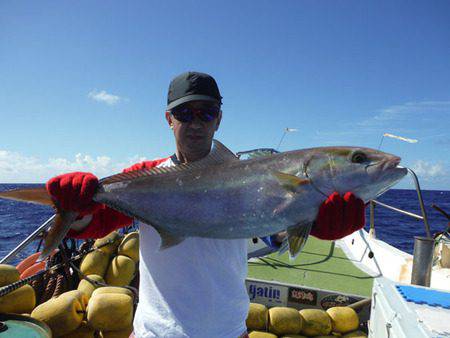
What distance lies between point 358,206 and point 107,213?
77.5 inches

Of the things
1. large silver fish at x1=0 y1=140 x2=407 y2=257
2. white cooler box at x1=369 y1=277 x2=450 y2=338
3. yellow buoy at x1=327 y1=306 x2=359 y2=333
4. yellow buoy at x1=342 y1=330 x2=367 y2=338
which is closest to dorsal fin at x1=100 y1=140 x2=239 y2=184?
large silver fish at x1=0 y1=140 x2=407 y2=257

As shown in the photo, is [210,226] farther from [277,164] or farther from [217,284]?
[277,164]

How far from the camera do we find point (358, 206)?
7.48 feet

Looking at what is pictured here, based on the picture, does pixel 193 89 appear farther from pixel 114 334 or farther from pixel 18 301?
pixel 18 301

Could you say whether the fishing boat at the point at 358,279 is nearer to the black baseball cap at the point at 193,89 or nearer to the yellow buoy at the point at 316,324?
the yellow buoy at the point at 316,324

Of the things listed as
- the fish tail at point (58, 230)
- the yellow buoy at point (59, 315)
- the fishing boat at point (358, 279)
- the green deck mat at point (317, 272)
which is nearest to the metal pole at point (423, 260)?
the fishing boat at point (358, 279)

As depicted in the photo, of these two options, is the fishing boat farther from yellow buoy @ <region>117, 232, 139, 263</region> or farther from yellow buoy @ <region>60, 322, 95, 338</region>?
yellow buoy @ <region>60, 322, 95, 338</region>

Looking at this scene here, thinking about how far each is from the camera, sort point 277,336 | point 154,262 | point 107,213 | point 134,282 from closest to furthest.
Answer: point 154,262, point 107,213, point 277,336, point 134,282

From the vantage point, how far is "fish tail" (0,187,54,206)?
2.29 meters

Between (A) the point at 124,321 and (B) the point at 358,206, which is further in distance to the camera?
(A) the point at 124,321

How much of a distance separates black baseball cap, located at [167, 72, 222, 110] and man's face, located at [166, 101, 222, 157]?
0.04 metres

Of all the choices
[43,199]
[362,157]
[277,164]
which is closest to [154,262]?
[43,199]

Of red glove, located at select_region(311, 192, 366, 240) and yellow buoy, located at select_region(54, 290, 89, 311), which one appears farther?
yellow buoy, located at select_region(54, 290, 89, 311)

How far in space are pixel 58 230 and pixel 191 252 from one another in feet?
3.30
